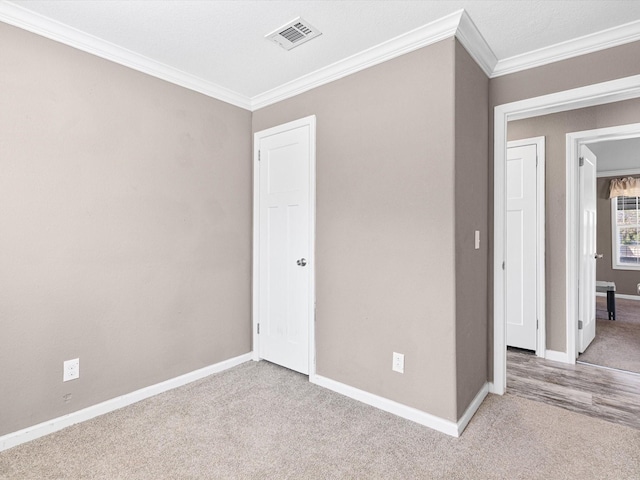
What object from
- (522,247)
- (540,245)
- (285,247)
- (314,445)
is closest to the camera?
(314,445)

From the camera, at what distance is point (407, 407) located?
7.59ft

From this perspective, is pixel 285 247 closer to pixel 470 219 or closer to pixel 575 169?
pixel 470 219

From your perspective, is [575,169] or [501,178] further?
[575,169]

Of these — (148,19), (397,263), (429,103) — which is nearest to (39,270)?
(148,19)

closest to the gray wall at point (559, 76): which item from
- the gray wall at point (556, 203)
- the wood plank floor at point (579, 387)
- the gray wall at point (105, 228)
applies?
the wood plank floor at point (579, 387)

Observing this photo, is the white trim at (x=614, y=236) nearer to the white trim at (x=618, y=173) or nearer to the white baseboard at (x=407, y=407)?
the white trim at (x=618, y=173)

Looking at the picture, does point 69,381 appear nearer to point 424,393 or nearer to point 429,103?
point 424,393

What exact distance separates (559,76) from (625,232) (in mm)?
6009

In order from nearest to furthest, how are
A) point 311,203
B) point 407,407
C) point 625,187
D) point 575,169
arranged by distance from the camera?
point 407,407 → point 311,203 → point 575,169 → point 625,187

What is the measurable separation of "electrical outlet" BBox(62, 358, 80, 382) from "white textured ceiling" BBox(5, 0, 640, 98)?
202cm

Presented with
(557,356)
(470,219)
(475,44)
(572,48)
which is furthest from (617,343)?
(475,44)

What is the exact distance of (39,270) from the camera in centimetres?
211

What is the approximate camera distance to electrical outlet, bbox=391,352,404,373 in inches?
92.0

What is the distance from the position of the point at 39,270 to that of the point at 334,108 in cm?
217
